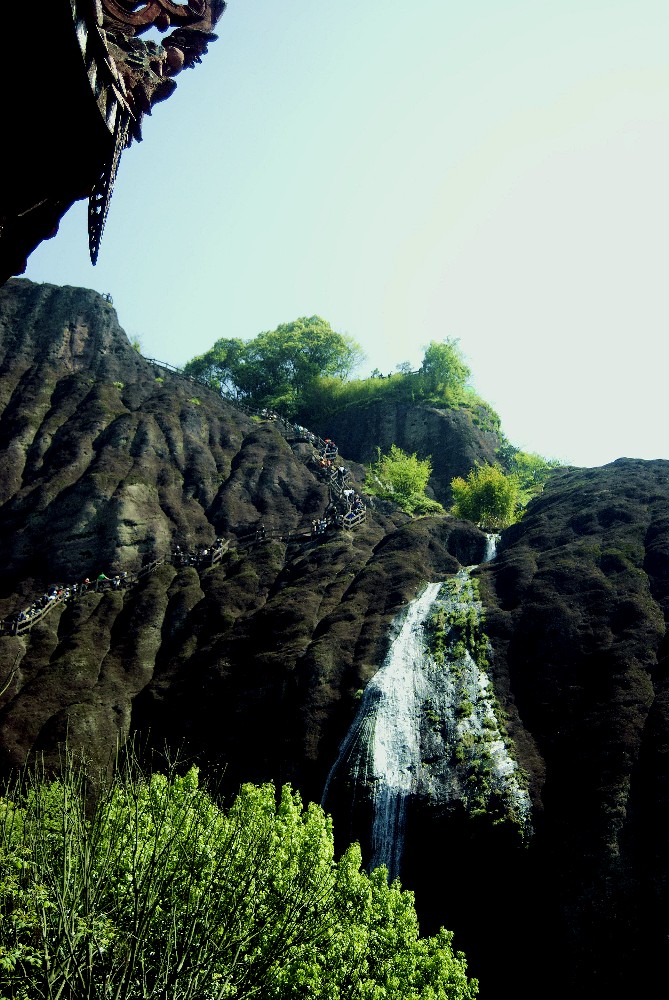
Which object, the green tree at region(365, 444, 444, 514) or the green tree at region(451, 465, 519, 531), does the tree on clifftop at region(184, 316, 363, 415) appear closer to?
the green tree at region(365, 444, 444, 514)

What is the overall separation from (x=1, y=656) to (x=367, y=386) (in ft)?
201

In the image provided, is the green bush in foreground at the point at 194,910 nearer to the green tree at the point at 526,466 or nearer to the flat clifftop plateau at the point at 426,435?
the flat clifftop plateau at the point at 426,435

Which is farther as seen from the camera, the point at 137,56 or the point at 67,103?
the point at 137,56

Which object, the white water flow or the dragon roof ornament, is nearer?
the dragon roof ornament

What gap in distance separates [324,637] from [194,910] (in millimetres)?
25199

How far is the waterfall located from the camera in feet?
93.8

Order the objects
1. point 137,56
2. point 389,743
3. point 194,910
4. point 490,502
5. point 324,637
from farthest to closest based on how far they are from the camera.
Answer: point 490,502
point 324,637
point 389,743
point 194,910
point 137,56

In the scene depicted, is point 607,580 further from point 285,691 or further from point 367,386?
point 367,386

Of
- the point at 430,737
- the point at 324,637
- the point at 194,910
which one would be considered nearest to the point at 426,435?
the point at 324,637

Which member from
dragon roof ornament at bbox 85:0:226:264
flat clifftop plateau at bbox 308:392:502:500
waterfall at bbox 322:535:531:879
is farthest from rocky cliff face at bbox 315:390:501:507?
dragon roof ornament at bbox 85:0:226:264

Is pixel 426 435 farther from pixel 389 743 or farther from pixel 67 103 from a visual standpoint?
pixel 67 103

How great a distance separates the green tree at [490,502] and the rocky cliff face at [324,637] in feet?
11.1

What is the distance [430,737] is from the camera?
105 ft

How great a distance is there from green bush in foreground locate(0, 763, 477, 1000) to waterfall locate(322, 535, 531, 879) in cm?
721
